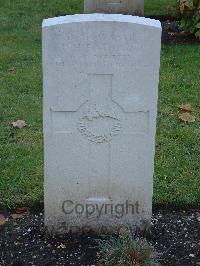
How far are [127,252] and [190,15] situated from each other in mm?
5225

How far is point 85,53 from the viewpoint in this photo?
330cm

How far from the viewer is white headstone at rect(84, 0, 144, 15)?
810cm

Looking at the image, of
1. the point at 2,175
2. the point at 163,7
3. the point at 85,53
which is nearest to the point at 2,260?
the point at 2,175

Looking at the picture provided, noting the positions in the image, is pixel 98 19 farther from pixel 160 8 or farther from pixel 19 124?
pixel 160 8

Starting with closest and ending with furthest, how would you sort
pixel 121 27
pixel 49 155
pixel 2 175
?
pixel 121 27, pixel 49 155, pixel 2 175

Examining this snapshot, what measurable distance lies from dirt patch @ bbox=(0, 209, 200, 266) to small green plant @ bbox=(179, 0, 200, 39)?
437 cm

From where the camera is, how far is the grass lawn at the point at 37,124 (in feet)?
14.3

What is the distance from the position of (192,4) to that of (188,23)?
0.91 feet

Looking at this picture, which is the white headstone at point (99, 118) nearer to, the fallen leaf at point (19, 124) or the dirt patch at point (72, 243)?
the dirt patch at point (72, 243)

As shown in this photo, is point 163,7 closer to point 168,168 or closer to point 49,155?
point 168,168

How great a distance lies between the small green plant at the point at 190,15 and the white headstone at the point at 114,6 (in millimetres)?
840

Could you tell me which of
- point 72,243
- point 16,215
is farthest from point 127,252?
point 16,215

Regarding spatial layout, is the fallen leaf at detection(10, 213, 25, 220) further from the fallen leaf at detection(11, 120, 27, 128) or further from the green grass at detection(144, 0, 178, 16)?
the green grass at detection(144, 0, 178, 16)

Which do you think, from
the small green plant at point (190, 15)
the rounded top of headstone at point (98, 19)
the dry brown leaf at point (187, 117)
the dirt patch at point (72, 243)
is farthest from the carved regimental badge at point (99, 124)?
the small green plant at point (190, 15)
